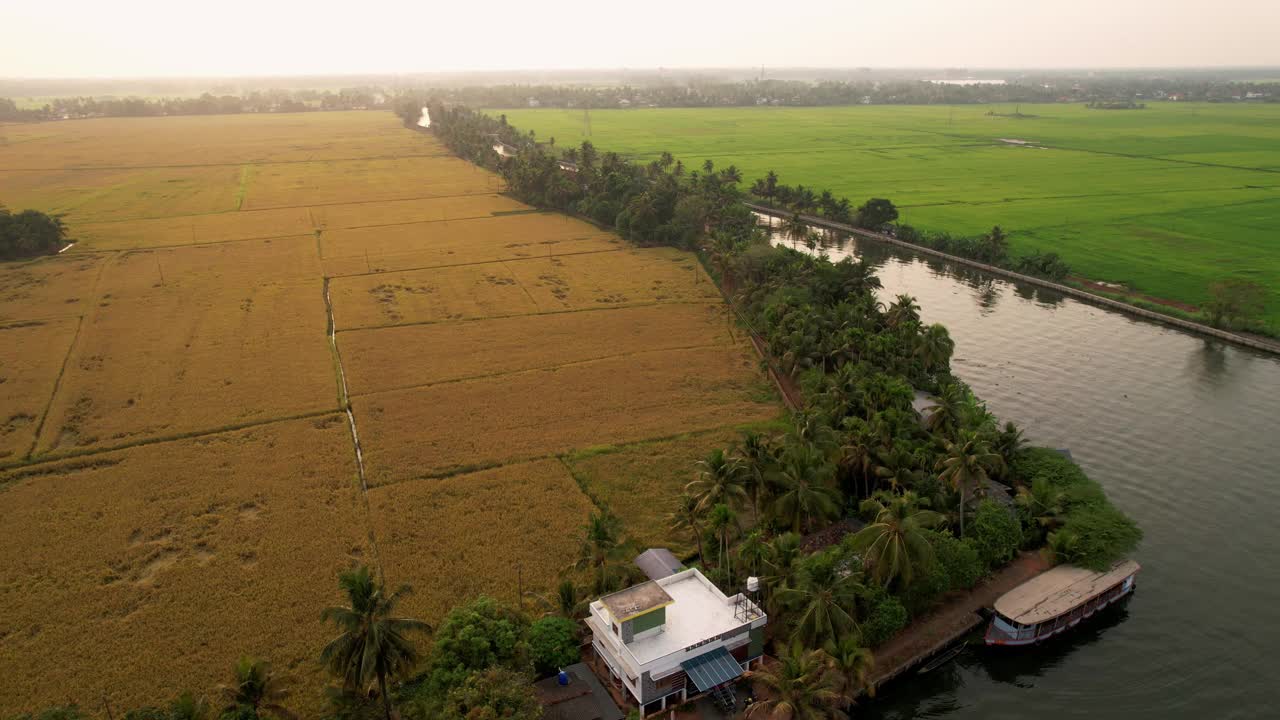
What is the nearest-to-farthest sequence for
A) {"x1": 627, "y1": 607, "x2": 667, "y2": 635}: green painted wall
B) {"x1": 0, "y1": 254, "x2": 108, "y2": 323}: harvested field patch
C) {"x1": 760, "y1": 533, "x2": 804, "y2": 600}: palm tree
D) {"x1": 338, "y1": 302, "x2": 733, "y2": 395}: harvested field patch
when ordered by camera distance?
{"x1": 627, "y1": 607, "x2": 667, "y2": 635}: green painted wall → {"x1": 760, "y1": 533, "x2": 804, "y2": 600}: palm tree → {"x1": 338, "y1": 302, "x2": 733, "y2": 395}: harvested field patch → {"x1": 0, "y1": 254, "x2": 108, "y2": 323}: harvested field patch

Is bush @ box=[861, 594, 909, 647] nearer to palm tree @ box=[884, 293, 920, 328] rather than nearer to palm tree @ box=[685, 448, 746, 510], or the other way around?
palm tree @ box=[685, 448, 746, 510]

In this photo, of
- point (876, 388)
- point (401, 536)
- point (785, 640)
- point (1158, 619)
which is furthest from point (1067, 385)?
point (401, 536)

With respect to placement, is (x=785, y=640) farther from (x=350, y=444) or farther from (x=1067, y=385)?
(x=1067, y=385)

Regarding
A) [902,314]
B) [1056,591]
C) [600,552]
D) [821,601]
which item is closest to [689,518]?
[600,552]

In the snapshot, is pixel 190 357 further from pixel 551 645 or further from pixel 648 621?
pixel 648 621

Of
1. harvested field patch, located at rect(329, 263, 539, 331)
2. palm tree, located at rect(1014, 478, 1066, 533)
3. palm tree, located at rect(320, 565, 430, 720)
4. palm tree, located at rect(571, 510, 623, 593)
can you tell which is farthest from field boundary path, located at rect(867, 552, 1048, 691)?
harvested field patch, located at rect(329, 263, 539, 331)

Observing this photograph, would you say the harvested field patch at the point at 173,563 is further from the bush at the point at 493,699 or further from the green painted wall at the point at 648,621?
the green painted wall at the point at 648,621
